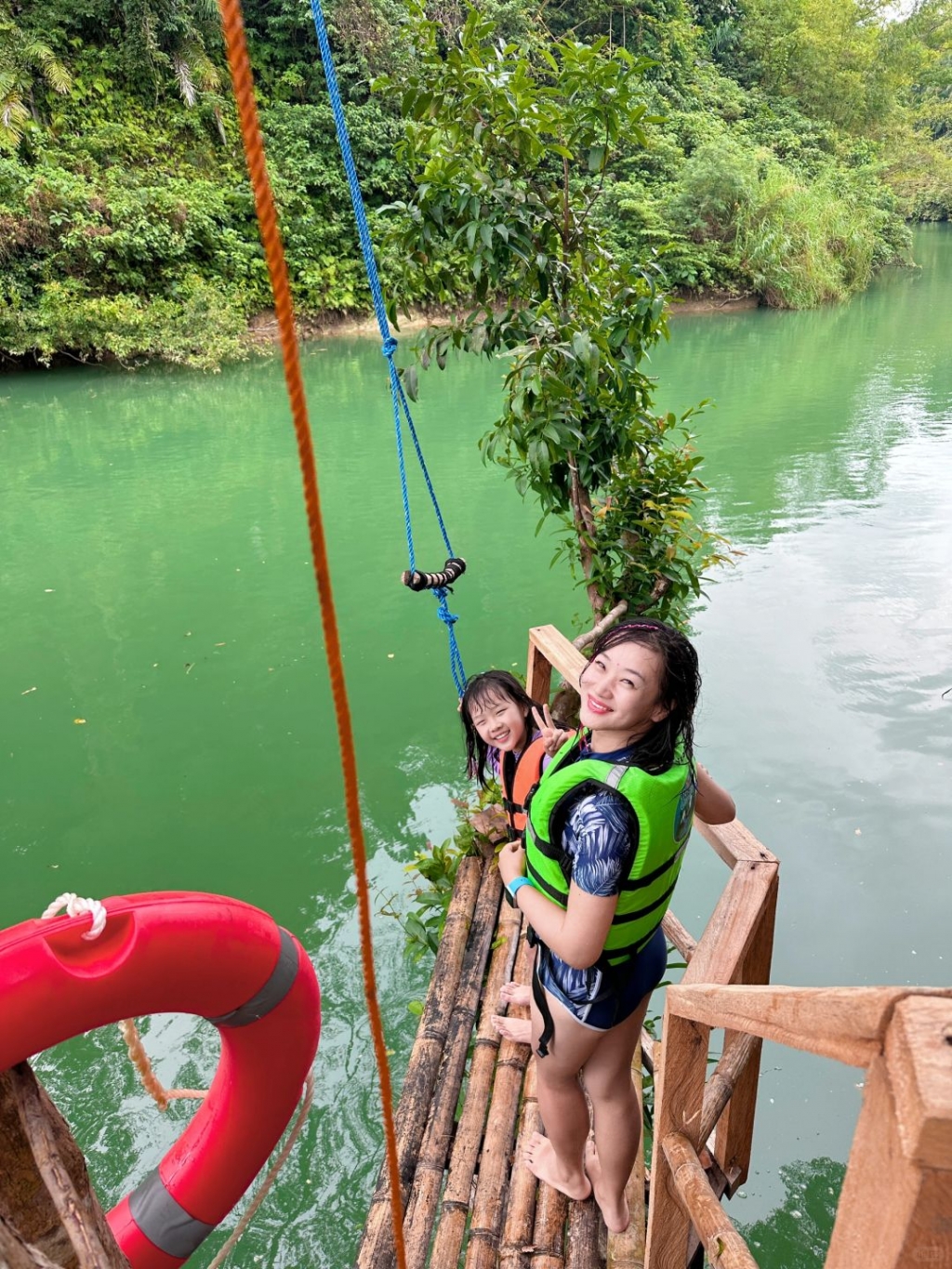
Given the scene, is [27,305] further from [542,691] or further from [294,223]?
[542,691]

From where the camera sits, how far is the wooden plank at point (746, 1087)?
4.21 feet

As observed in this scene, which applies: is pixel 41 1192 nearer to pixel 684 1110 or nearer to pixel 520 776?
pixel 684 1110

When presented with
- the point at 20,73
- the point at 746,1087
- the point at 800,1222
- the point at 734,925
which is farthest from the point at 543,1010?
the point at 20,73

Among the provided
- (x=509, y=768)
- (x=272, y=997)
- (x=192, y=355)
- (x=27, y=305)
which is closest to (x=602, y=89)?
(x=509, y=768)

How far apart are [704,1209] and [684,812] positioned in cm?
42

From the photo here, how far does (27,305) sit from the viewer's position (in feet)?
32.7

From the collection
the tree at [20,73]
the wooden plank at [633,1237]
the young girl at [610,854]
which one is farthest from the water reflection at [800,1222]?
the tree at [20,73]

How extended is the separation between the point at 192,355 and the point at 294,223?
338 centimetres

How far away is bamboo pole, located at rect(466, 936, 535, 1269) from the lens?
129 cm

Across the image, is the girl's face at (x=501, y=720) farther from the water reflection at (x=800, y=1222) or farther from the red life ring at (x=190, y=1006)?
the water reflection at (x=800, y=1222)

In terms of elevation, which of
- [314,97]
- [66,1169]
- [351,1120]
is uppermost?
[314,97]

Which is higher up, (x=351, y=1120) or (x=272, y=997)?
(x=272, y=997)

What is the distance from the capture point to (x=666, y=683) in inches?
37.2

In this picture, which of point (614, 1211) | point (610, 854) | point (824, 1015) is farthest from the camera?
point (614, 1211)
